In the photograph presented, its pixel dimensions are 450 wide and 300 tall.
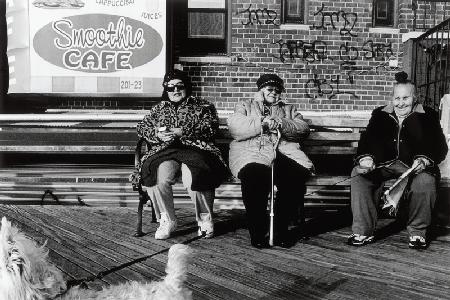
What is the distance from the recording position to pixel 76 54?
826 centimetres

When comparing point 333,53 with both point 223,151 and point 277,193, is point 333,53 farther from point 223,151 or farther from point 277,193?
point 277,193

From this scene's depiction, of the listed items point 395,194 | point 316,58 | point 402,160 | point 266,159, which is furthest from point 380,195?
point 316,58

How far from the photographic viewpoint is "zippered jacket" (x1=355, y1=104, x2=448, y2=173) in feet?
14.3

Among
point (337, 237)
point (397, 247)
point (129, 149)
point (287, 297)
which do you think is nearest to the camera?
point (287, 297)

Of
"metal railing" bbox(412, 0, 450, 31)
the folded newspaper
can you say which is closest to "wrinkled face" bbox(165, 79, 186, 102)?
the folded newspaper

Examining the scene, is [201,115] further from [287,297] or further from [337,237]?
[287,297]

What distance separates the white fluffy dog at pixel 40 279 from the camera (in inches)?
61.6

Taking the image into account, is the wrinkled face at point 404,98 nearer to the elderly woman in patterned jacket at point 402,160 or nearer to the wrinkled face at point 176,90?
the elderly woman in patterned jacket at point 402,160

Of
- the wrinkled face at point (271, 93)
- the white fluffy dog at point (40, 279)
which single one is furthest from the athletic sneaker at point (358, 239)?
the white fluffy dog at point (40, 279)

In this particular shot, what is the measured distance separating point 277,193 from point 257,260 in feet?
2.49

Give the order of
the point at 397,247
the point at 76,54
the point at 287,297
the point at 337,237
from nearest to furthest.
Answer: the point at 287,297, the point at 397,247, the point at 337,237, the point at 76,54

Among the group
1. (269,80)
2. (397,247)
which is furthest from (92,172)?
(397,247)

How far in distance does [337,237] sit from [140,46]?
494cm

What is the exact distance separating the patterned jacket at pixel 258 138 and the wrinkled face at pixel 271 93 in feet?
0.15
